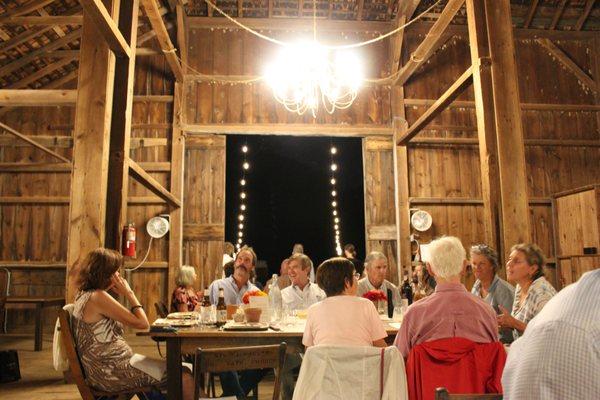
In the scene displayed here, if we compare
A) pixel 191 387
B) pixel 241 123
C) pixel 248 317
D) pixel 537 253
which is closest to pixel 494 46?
pixel 537 253

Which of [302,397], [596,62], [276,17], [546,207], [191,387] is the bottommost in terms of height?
[191,387]

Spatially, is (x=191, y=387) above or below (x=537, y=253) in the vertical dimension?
below

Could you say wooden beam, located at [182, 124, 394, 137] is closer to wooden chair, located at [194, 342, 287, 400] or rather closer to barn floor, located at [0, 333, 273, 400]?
barn floor, located at [0, 333, 273, 400]

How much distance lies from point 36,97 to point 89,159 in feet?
5.10

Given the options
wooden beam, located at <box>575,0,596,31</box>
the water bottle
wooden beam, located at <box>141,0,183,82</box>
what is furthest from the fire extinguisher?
wooden beam, located at <box>575,0,596,31</box>

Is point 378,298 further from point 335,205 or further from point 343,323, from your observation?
point 335,205

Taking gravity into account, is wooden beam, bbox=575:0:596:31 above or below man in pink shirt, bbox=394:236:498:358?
above

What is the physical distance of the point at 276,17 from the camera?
31.2 ft

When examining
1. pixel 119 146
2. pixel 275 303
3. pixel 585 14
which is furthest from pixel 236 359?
pixel 585 14

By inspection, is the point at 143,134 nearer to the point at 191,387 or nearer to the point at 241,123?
the point at 241,123

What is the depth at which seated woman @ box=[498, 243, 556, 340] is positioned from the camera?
3129mm

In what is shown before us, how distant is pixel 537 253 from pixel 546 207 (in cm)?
658

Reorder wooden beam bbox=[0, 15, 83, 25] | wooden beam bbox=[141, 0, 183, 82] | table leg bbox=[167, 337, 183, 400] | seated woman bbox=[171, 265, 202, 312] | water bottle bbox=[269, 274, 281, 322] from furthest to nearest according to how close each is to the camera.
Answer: wooden beam bbox=[0, 15, 83, 25] → wooden beam bbox=[141, 0, 183, 82] → seated woman bbox=[171, 265, 202, 312] → water bottle bbox=[269, 274, 281, 322] → table leg bbox=[167, 337, 183, 400]

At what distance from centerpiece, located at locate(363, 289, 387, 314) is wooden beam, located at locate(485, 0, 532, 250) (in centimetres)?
136
